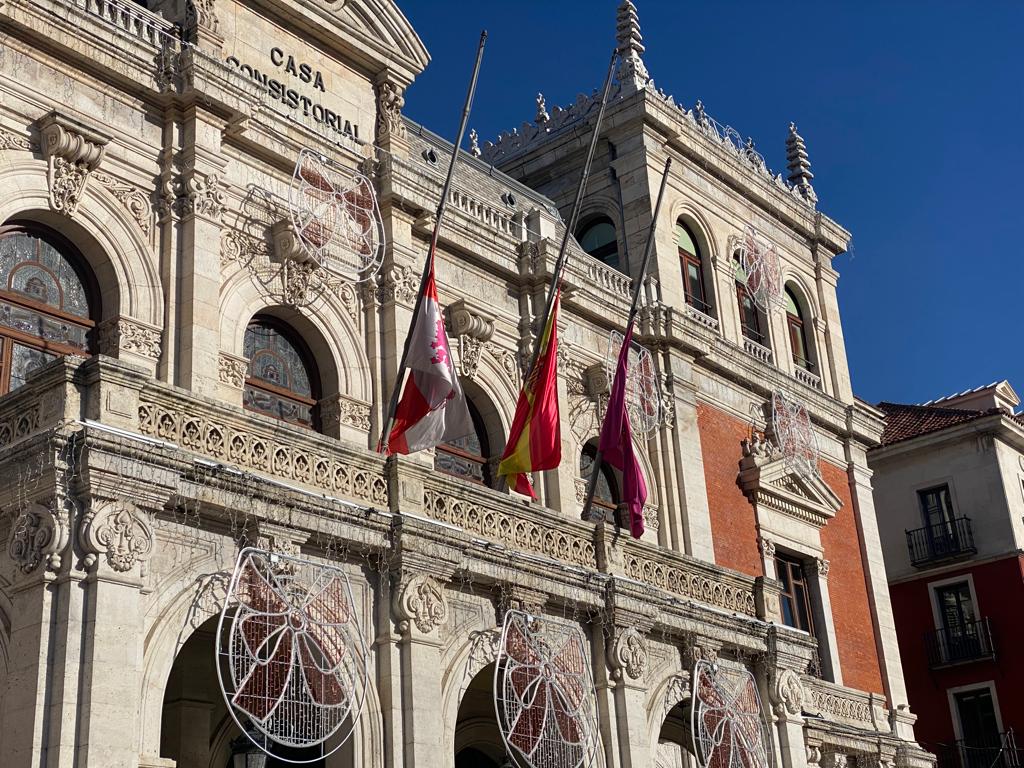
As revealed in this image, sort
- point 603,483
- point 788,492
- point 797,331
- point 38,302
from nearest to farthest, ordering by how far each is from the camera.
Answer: point 38,302, point 603,483, point 788,492, point 797,331

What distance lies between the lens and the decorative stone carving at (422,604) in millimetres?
15883

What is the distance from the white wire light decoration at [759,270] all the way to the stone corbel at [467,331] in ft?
31.0

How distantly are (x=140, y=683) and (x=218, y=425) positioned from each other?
2950mm

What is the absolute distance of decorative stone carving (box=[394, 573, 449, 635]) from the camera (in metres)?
15.9

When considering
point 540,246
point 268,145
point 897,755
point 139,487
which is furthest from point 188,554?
point 897,755

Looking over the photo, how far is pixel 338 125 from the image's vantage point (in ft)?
74.6

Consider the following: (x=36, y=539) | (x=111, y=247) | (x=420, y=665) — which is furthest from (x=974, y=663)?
(x=36, y=539)

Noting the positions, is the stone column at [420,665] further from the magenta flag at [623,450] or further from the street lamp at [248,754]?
the magenta flag at [623,450]

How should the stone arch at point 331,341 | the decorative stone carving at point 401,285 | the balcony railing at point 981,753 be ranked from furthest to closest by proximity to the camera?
the balcony railing at point 981,753 → the decorative stone carving at point 401,285 → the stone arch at point 331,341

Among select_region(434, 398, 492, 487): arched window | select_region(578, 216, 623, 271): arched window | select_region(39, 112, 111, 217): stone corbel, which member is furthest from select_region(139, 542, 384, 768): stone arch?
select_region(578, 216, 623, 271): arched window

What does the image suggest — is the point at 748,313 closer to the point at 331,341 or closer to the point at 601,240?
the point at 601,240

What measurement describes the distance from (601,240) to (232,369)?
497 inches

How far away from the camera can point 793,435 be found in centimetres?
2969

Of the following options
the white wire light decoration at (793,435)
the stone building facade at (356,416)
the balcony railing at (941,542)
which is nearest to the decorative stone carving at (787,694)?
the stone building facade at (356,416)
